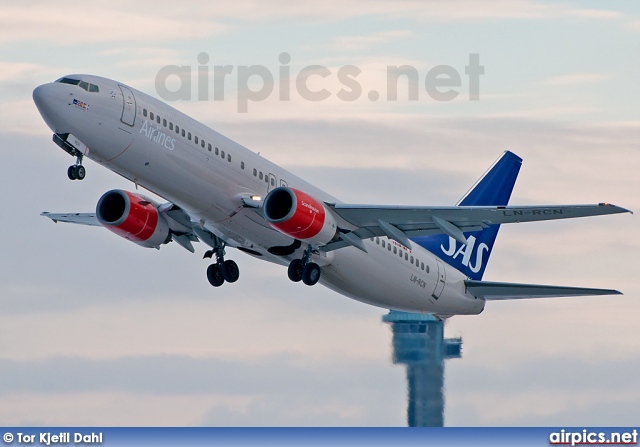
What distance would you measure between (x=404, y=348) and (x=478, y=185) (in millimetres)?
11914

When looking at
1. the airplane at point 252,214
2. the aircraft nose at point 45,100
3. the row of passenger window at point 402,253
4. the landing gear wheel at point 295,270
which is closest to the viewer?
the aircraft nose at point 45,100

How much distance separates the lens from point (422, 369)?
7175 centimetres

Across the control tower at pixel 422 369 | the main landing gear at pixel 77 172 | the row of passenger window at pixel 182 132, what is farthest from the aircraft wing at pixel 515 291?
the main landing gear at pixel 77 172

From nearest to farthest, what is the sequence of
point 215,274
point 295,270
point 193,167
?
point 193,167 < point 295,270 < point 215,274

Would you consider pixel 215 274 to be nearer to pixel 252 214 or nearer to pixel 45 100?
pixel 252 214

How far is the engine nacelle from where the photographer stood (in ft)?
155

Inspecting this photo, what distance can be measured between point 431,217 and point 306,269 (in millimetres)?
5251

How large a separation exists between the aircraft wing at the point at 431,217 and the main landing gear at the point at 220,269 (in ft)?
15.2

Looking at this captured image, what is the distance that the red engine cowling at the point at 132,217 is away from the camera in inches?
2009

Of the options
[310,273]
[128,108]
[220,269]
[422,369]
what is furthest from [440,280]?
[128,108]

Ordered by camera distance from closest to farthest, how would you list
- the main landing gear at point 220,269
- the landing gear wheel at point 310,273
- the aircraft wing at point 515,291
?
the landing gear wheel at point 310,273 → the main landing gear at point 220,269 → the aircraft wing at point 515,291

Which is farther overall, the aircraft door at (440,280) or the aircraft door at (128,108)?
the aircraft door at (440,280)

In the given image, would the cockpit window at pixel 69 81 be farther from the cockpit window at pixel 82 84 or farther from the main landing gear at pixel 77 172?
the main landing gear at pixel 77 172

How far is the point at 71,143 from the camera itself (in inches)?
1752
